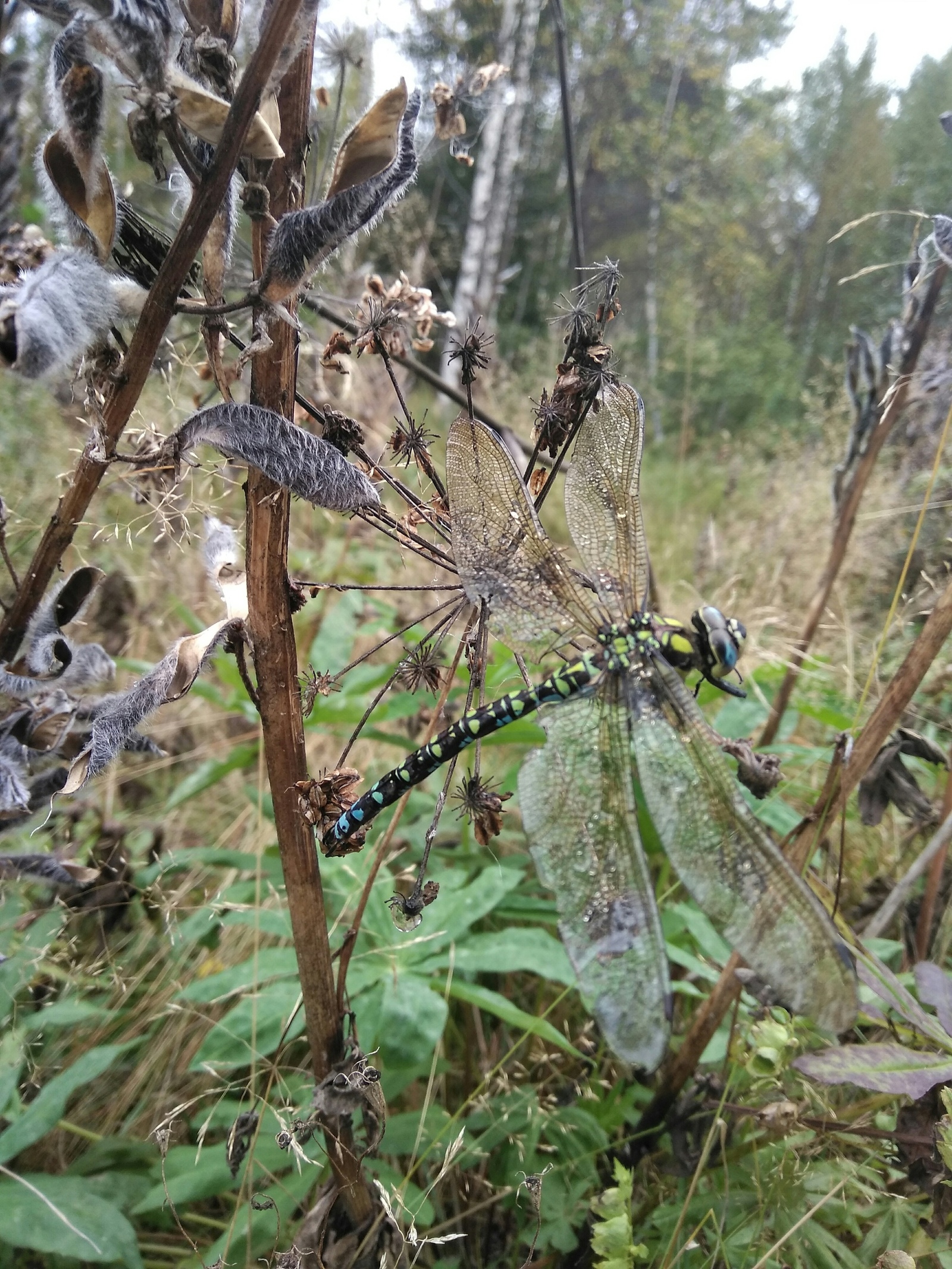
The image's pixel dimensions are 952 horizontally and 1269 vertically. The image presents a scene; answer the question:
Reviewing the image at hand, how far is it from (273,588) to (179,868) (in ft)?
5.97

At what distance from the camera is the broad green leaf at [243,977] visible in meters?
1.26

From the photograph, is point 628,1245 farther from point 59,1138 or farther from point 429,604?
point 429,604

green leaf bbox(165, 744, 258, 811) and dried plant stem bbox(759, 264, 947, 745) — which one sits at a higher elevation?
dried plant stem bbox(759, 264, 947, 745)

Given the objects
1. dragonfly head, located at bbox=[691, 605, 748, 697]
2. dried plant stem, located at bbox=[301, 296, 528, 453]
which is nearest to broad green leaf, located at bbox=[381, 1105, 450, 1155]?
dragonfly head, located at bbox=[691, 605, 748, 697]

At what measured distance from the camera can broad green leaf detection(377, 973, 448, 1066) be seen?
1.11m

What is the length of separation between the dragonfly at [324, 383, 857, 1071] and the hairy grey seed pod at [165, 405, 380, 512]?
0.36m

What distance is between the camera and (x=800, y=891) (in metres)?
0.89

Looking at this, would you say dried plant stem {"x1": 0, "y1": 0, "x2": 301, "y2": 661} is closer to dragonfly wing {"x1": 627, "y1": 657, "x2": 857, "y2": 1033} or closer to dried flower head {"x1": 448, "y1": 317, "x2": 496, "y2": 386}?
dried flower head {"x1": 448, "y1": 317, "x2": 496, "y2": 386}

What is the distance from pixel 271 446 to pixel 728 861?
2.50ft

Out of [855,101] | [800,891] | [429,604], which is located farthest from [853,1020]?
[855,101]

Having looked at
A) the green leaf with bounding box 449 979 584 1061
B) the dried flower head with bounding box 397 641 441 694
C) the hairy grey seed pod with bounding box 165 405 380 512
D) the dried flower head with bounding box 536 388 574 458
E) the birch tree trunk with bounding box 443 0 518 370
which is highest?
the birch tree trunk with bounding box 443 0 518 370

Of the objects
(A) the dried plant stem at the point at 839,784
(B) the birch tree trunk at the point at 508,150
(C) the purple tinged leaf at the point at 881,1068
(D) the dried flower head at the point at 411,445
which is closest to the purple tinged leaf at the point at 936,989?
(C) the purple tinged leaf at the point at 881,1068

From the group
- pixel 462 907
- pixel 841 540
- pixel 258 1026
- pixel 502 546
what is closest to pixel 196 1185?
pixel 258 1026

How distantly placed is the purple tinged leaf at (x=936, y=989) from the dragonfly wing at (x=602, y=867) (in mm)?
371
